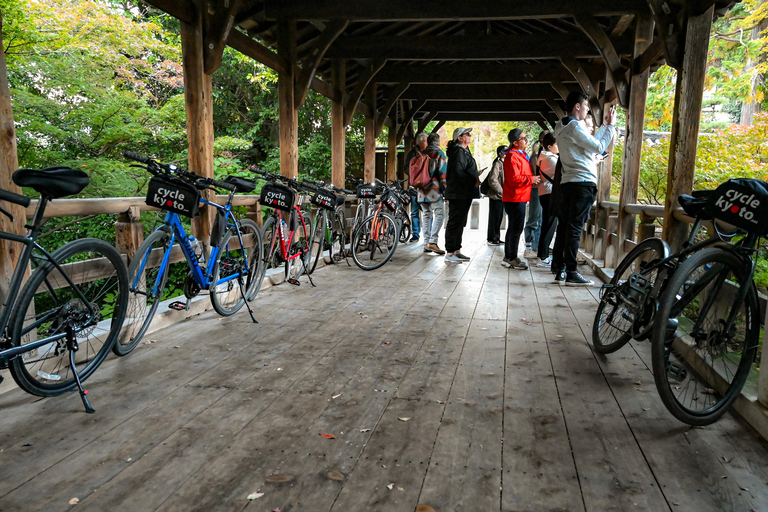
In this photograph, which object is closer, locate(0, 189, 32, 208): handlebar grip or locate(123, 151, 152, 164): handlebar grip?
locate(0, 189, 32, 208): handlebar grip

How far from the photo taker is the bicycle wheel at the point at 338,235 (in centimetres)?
620

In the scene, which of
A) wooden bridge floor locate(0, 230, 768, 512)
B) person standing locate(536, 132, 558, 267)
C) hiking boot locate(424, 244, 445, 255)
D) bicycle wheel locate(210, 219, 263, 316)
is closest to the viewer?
wooden bridge floor locate(0, 230, 768, 512)

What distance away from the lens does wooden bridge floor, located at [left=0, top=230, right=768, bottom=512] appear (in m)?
1.65

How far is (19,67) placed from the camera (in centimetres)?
733

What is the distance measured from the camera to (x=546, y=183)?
20.2ft

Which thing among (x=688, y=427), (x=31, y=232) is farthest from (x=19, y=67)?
(x=688, y=427)

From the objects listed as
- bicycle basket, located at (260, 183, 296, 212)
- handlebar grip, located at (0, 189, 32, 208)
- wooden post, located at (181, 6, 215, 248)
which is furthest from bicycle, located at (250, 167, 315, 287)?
handlebar grip, located at (0, 189, 32, 208)

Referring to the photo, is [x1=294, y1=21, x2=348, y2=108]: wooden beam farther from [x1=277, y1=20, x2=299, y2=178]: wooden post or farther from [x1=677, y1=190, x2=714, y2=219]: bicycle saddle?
[x1=677, y1=190, x2=714, y2=219]: bicycle saddle

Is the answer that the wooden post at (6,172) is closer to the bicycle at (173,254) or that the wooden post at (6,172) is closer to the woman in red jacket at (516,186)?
the bicycle at (173,254)

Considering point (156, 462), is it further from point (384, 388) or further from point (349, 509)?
point (384, 388)

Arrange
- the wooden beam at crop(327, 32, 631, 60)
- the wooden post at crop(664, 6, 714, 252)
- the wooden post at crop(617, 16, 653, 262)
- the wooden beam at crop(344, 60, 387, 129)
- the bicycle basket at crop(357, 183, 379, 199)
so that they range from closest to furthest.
Answer: the wooden post at crop(664, 6, 714, 252) < the wooden post at crop(617, 16, 653, 262) < the bicycle basket at crop(357, 183, 379, 199) < the wooden beam at crop(327, 32, 631, 60) < the wooden beam at crop(344, 60, 387, 129)

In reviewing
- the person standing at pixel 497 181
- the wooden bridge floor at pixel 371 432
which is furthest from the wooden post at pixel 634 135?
the wooden bridge floor at pixel 371 432

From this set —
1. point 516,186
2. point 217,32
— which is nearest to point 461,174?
point 516,186

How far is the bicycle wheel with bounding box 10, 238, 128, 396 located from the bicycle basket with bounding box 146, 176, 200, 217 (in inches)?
19.6
